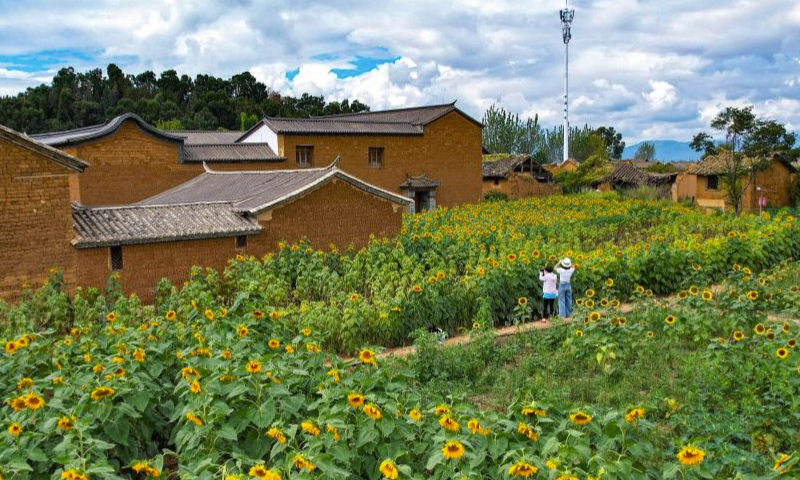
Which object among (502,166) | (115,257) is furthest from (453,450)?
(502,166)

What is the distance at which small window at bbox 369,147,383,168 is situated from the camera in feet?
99.8

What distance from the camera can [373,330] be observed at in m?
9.94

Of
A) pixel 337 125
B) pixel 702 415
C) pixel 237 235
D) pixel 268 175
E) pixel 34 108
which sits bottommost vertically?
pixel 702 415

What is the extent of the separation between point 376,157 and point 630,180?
18257 millimetres

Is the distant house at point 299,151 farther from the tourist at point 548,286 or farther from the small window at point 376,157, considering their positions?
the tourist at point 548,286

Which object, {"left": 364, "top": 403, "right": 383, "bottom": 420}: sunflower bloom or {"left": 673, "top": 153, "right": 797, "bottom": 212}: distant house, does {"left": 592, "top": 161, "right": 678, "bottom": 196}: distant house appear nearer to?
{"left": 673, "top": 153, "right": 797, "bottom": 212}: distant house

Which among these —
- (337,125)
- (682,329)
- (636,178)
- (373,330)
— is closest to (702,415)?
(682,329)

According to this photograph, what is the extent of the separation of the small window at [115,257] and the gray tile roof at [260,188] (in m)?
2.65

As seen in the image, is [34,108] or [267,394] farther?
[34,108]

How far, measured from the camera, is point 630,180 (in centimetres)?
4175

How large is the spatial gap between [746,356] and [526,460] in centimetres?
393

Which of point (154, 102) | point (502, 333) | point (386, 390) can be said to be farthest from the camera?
point (154, 102)

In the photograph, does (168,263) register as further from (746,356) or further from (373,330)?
(746,356)

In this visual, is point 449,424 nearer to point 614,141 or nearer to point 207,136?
point 207,136
